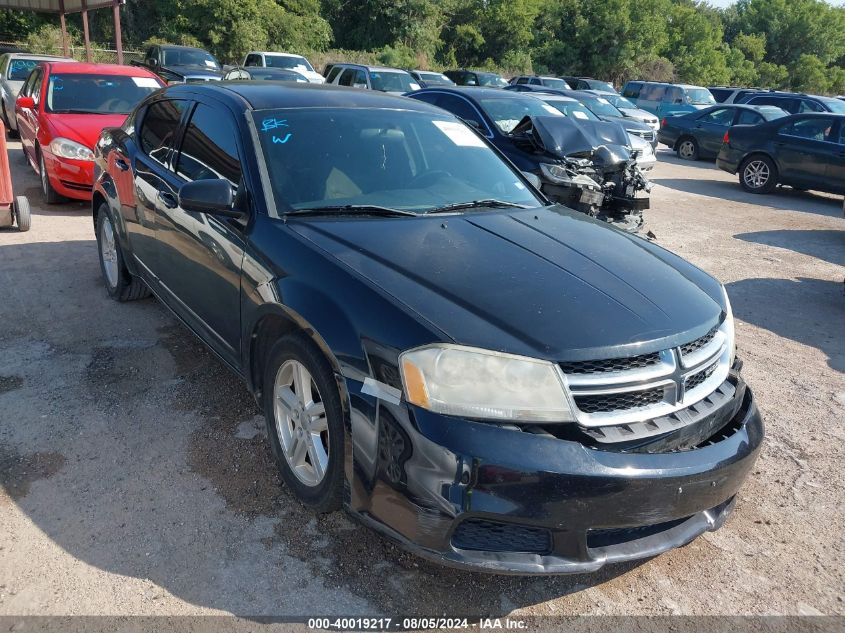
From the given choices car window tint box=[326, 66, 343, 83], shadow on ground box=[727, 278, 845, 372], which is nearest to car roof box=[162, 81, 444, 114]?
shadow on ground box=[727, 278, 845, 372]

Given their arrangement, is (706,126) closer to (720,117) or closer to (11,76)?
(720,117)

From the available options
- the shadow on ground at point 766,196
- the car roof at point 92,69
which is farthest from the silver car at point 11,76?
the shadow on ground at point 766,196

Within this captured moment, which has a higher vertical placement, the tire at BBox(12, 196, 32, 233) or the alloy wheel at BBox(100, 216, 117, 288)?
the alloy wheel at BBox(100, 216, 117, 288)

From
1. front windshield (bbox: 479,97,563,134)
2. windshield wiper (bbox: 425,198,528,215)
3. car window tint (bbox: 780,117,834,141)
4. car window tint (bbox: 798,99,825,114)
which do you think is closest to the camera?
windshield wiper (bbox: 425,198,528,215)

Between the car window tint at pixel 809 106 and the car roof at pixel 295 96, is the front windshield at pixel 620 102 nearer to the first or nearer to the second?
the car window tint at pixel 809 106

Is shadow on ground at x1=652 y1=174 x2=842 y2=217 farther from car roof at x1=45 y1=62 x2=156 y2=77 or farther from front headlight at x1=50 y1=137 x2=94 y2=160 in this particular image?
front headlight at x1=50 y1=137 x2=94 y2=160

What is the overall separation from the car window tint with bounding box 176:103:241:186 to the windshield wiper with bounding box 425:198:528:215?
101cm

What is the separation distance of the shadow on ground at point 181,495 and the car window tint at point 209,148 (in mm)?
1252

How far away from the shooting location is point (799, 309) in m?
6.36

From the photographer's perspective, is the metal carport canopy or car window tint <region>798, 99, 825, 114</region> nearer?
car window tint <region>798, 99, 825, 114</region>

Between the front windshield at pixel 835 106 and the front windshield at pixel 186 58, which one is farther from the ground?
the front windshield at pixel 835 106

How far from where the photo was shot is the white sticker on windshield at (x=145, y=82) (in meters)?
8.99

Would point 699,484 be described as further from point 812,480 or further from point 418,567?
point 812,480

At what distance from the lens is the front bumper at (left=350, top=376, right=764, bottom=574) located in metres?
2.21
